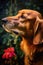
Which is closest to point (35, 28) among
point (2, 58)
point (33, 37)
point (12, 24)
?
point (33, 37)

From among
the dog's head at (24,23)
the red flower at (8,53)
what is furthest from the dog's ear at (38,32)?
the red flower at (8,53)

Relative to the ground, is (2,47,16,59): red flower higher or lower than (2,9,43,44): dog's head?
lower

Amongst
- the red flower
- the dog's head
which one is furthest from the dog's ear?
the red flower

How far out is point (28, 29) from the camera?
1694 mm

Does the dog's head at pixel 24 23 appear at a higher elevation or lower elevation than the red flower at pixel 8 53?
higher

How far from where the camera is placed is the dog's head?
169cm

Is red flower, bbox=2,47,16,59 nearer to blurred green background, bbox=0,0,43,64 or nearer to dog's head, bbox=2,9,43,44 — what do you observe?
blurred green background, bbox=0,0,43,64

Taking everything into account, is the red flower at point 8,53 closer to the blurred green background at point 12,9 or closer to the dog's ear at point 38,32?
the blurred green background at point 12,9

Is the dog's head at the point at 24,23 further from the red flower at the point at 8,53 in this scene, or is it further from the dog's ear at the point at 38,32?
the red flower at the point at 8,53

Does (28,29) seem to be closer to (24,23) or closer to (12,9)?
(24,23)

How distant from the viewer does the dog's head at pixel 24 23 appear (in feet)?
5.54

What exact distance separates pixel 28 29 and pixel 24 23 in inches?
2.1

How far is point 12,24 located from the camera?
5.55 ft

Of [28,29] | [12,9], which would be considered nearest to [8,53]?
[28,29]
